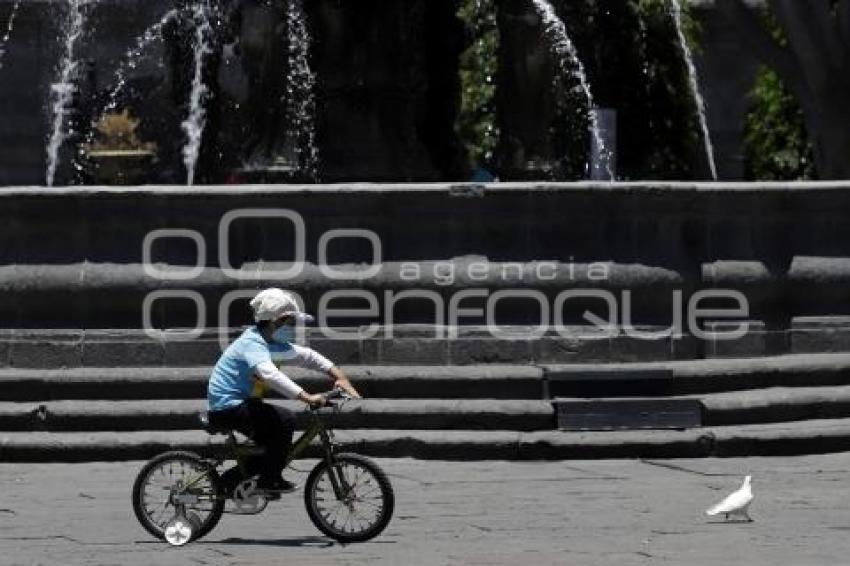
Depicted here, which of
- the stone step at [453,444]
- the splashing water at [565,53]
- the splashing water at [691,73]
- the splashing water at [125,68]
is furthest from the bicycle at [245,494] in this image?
the splashing water at [125,68]

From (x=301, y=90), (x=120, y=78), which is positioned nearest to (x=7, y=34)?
(x=120, y=78)

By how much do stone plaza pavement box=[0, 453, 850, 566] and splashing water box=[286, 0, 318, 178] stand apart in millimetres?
4111

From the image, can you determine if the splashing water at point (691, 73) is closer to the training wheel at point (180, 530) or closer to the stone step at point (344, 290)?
the stone step at point (344, 290)

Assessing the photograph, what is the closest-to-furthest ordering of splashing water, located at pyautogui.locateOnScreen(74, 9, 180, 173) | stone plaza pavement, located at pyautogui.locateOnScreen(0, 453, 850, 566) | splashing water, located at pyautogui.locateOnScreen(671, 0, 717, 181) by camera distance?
1. stone plaza pavement, located at pyautogui.locateOnScreen(0, 453, 850, 566)
2. splashing water, located at pyautogui.locateOnScreen(671, 0, 717, 181)
3. splashing water, located at pyautogui.locateOnScreen(74, 9, 180, 173)

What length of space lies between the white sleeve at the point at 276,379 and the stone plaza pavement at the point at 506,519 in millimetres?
758

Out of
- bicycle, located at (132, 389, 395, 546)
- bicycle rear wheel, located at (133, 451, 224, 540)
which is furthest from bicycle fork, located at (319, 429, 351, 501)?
bicycle rear wheel, located at (133, 451, 224, 540)

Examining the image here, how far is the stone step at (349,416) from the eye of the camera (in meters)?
15.7

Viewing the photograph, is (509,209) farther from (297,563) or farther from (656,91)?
(656,91)

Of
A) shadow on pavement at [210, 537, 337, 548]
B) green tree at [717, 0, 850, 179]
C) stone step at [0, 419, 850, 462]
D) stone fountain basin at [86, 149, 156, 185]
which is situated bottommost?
shadow on pavement at [210, 537, 337, 548]

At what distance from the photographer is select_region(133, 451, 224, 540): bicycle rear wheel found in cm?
1249

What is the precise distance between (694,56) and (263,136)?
27.4 m

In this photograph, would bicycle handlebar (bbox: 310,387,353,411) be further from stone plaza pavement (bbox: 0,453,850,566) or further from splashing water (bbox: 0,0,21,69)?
splashing water (bbox: 0,0,21,69)

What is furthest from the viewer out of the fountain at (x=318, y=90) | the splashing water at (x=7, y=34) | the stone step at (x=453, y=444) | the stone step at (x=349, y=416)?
the splashing water at (x=7, y=34)

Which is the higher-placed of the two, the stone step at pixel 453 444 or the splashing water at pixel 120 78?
the splashing water at pixel 120 78
